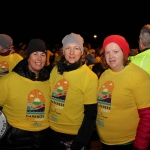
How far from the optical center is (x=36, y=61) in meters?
3.06

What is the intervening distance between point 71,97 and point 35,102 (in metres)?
0.43

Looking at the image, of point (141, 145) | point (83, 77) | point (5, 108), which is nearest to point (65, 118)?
point (83, 77)

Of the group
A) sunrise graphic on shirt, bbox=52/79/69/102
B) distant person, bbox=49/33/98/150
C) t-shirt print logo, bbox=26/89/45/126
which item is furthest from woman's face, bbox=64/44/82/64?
t-shirt print logo, bbox=26/89/45/126

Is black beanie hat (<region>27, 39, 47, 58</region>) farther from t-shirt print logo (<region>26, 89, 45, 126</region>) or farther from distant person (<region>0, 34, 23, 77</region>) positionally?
distant person (<region>0, 34, 23, 77</region>)

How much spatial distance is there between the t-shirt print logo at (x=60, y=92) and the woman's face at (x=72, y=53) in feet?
0.90

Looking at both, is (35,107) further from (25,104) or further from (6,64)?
(6,64)

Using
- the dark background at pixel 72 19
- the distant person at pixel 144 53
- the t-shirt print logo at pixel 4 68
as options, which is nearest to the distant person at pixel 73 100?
the distant person at pixel 144 53

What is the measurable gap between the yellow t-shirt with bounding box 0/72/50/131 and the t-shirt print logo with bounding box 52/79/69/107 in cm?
11

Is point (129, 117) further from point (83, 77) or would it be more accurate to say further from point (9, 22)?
point (9, 22)

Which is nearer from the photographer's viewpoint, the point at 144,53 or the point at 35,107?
the point at 35,107

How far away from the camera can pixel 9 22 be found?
1236 inches

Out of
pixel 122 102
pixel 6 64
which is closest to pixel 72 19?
pixel 6 64

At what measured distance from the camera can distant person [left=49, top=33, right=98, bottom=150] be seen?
2879 millimetres

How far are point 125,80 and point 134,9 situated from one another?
31.9m
